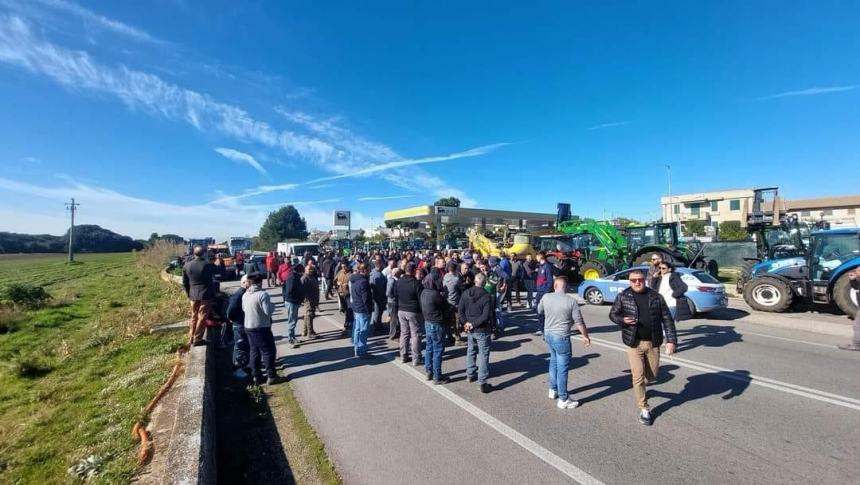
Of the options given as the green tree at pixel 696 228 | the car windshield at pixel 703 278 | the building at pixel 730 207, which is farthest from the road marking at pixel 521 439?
the building at pixel 730 207

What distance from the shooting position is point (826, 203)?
54406mm

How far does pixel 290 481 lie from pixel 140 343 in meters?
7.80

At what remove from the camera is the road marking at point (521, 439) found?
3.63m

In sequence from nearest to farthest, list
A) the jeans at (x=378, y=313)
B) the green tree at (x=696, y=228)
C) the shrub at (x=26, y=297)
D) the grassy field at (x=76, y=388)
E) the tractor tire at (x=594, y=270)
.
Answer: the grassy field at (x=76, y=388), the jeans at (x=378, y=313), the shrub at (x=26, y=297), the tractor tire at (x=594, y=270), the green tree at (x=696, y=228)

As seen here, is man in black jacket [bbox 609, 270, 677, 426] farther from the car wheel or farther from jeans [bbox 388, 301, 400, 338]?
the car wheel

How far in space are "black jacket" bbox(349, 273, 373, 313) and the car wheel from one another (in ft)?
26.5

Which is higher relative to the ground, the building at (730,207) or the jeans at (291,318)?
the building at (730,207)

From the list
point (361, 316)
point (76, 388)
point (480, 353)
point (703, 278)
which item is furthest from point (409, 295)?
point (703, 278)

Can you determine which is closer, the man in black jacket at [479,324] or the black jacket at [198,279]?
the man in black jacket at [479,324]

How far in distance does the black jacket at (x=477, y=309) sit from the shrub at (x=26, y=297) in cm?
1812

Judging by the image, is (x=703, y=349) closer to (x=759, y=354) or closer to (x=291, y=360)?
(x=759, y=354)

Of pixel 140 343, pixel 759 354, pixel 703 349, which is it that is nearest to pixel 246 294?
pixel 140 343

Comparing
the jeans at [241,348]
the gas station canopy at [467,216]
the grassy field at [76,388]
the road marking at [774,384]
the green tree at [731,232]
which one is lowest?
the grassy field at [76,388]

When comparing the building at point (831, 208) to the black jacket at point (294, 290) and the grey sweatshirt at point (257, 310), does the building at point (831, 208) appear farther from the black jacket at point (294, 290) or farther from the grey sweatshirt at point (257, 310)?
the grey sweatshirt at point (257, 310)
